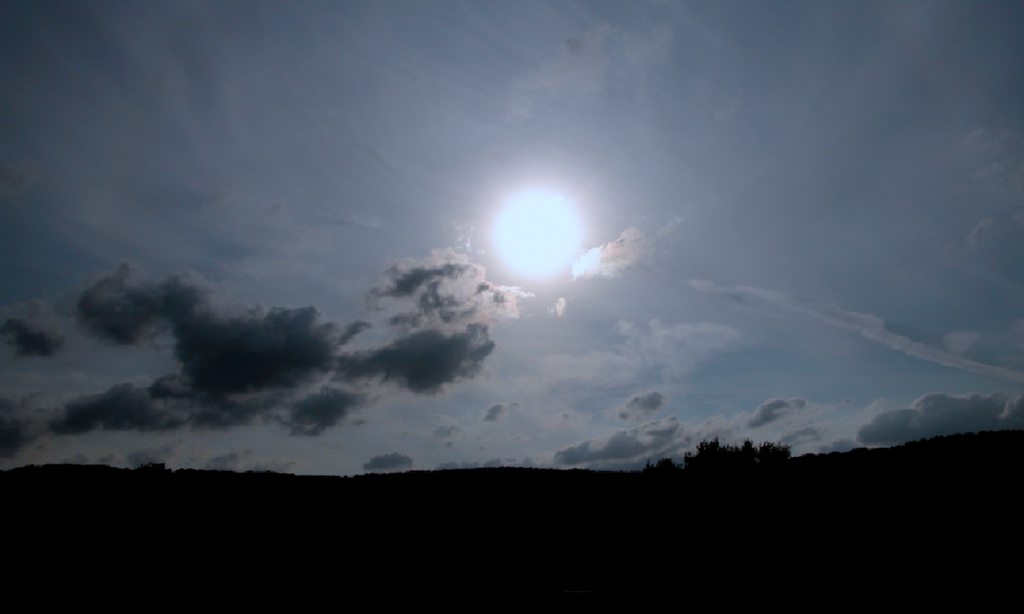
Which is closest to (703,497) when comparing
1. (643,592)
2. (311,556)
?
(643,592)

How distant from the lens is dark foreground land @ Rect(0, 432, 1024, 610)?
15484 mm

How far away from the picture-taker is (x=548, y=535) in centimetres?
2397

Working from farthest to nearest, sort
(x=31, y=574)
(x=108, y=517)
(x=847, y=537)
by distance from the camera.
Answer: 1. (x=108, y=517)
2. (x=847, y=537)
3. (x=31, y=574)

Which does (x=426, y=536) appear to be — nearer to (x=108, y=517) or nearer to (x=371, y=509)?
(x=371, y=509)

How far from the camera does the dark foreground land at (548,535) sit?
15.5 m

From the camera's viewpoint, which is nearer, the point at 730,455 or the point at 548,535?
the point at 548,535

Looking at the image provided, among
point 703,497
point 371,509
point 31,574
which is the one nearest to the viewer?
point 31,574

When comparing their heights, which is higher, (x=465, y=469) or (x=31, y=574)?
(x=465, y=469)

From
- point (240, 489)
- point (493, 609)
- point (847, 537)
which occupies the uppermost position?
point (240, 489)

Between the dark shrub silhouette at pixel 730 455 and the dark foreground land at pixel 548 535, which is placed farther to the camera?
the dark shrub silhouette at pixel 730 455

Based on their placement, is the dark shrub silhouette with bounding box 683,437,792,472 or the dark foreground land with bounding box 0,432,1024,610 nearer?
the dark foreground land with bounding box 0,432,1024,610

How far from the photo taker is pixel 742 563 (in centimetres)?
1838

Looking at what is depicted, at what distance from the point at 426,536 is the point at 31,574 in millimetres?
13686

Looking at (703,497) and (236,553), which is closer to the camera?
(236,553)
